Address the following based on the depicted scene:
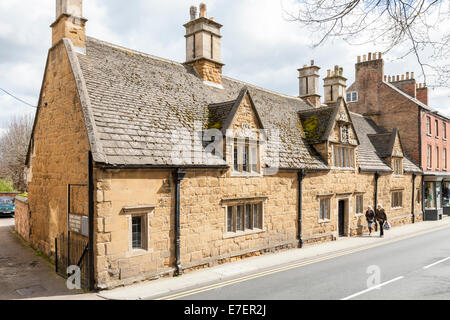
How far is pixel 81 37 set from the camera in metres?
13.9

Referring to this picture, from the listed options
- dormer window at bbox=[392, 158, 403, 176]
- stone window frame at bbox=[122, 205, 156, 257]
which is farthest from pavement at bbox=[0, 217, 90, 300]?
dormer window at bbox=[392, 158, 403, 176]

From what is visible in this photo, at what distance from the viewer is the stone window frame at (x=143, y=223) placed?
1089cm

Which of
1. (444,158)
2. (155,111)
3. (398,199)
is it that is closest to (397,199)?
(398,199)

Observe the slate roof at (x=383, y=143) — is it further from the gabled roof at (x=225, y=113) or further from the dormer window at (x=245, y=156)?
the dormer window at (x=245, y=156)

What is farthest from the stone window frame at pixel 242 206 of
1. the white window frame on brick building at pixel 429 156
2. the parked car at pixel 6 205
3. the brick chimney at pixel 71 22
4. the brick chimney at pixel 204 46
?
the parked car at pixel 6 205

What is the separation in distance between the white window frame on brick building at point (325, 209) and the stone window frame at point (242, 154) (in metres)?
5.42

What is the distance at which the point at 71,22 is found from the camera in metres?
13.6

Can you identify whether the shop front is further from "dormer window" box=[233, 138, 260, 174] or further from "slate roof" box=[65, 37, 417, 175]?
"dormer window" box=[233, 138, 260, 174]

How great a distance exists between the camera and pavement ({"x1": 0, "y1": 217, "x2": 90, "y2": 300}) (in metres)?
10.4

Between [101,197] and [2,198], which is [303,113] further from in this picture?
[2,198]

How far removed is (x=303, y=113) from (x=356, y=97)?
13.5m

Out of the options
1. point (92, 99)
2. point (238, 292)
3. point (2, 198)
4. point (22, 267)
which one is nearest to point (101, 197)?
point (92, 99)

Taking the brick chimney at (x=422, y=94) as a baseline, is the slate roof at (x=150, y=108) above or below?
below

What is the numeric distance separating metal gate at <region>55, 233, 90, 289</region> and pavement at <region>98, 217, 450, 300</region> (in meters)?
1.26
